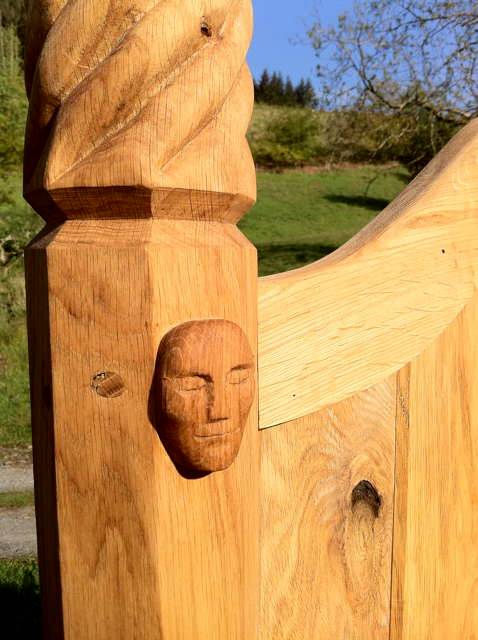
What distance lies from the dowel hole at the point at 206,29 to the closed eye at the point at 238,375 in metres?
0.41

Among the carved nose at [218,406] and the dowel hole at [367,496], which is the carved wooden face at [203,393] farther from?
the dowel hole at [367,496]

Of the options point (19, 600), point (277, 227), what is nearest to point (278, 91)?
point (277, 227)

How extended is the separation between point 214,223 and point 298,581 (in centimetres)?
57

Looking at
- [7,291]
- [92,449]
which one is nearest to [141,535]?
[92,449]

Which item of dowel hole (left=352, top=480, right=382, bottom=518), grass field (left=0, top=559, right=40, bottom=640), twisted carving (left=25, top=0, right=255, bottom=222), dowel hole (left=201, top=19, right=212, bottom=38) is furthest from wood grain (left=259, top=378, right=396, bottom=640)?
grass field (left=0, top=559, right=40, bottom=640)

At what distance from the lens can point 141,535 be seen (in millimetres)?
765

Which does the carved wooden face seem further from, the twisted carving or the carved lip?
the twisted carving

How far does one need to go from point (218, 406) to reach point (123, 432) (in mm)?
119

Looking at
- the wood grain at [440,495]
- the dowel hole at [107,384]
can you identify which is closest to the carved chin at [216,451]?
the dowel hole at [107,384]

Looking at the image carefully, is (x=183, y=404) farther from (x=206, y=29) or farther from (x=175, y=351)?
(x=206, y=29)

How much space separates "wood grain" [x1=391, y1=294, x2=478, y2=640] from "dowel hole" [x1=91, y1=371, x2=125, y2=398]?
0.51m

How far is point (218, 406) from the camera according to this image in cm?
77

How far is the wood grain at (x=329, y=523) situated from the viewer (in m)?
0.96

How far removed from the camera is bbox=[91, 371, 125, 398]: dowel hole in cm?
75
